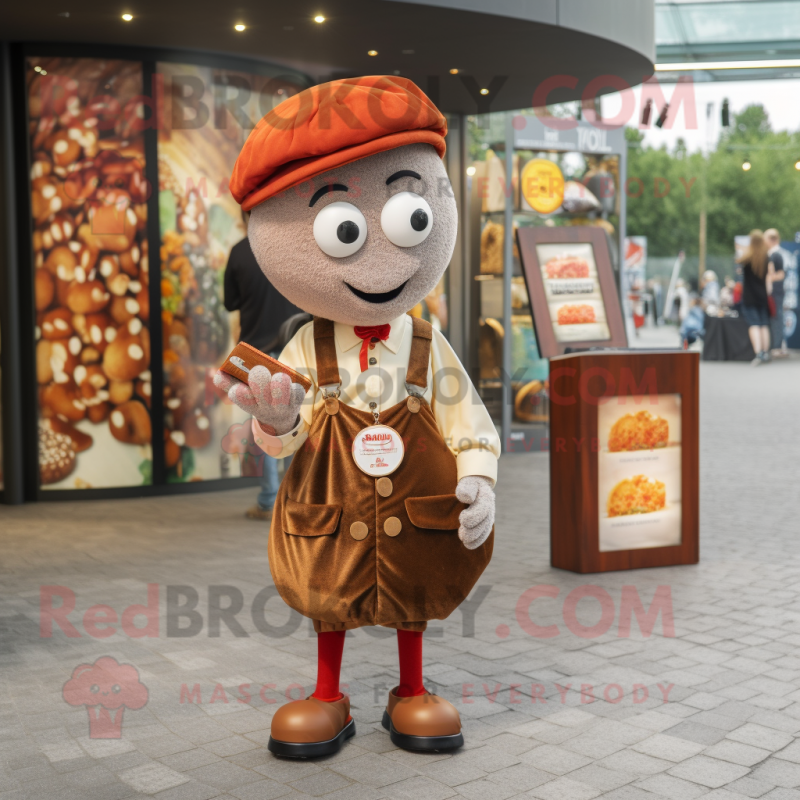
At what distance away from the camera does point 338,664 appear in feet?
10.5

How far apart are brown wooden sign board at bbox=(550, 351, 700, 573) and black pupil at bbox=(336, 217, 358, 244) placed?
7.81 feet

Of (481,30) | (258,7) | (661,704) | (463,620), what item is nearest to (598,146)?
(481,30)

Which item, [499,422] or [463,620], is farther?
[499,422]

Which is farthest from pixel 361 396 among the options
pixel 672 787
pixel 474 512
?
pixel 672 787

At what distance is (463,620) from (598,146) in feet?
22.1

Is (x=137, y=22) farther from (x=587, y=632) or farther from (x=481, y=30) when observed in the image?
(x=587, y=632)

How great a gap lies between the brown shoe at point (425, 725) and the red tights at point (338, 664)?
0.19ft

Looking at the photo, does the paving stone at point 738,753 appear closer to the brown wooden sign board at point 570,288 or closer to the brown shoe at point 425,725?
the brown shoe at point 425,725

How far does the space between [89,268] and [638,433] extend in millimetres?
4115

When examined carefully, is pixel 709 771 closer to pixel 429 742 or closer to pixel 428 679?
pixel 429 742

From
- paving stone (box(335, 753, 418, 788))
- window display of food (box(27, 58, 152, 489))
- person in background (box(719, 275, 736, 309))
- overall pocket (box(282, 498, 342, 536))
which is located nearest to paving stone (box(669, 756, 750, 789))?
paving stone (box(335, 753, 418, 788))

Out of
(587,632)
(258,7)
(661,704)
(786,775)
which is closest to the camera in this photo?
(786,775)

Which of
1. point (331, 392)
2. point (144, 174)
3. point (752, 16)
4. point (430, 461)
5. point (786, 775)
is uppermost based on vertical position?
point (752, 16)

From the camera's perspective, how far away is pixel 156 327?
7.30 m
